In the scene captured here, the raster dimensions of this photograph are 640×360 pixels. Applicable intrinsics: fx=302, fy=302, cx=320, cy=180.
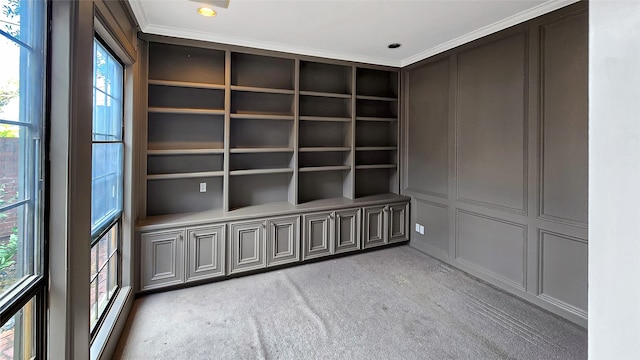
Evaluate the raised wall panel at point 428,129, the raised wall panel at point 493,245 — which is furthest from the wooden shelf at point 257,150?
the raised wall panel at point 493,245

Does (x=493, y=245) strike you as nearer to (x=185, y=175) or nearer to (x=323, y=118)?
(x=323, y=118)

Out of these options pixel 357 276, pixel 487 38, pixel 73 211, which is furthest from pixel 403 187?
pixel 73 211

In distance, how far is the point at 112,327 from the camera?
83.1 inches

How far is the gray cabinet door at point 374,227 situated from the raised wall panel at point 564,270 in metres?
1.82

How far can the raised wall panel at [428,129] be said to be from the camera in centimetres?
373

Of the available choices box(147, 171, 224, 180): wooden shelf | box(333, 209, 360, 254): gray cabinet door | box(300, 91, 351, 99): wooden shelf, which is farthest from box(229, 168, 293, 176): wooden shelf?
box(300, 91, 351, 99): wooden shelf

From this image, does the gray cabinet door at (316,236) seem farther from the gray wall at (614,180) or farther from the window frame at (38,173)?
the gray wall at (614,180)

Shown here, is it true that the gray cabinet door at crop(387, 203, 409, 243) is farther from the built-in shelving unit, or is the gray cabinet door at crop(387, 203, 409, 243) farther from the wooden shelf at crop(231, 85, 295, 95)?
the wooden shelf at crop(231, 85, 295, 95)

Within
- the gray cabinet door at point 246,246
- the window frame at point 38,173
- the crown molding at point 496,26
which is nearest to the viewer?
the window frame at point 38,173

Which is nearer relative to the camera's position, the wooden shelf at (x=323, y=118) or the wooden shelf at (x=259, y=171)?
the wooden shelf at (x=259, y=171)

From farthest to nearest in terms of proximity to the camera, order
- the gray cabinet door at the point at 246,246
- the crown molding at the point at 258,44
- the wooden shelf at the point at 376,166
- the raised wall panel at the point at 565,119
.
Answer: the wooden shelf at the point at 376,166 < the gray cabinet door at the point at 246,246 < the crown molding at the point at 258,44 < the raised wall panel at the point at 565,119

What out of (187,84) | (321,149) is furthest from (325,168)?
(187,84)

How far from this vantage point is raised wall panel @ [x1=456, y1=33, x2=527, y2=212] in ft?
9.48

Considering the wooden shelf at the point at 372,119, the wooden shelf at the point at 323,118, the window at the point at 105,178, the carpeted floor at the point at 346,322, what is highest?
the wooden shelf at the point at 372,119
